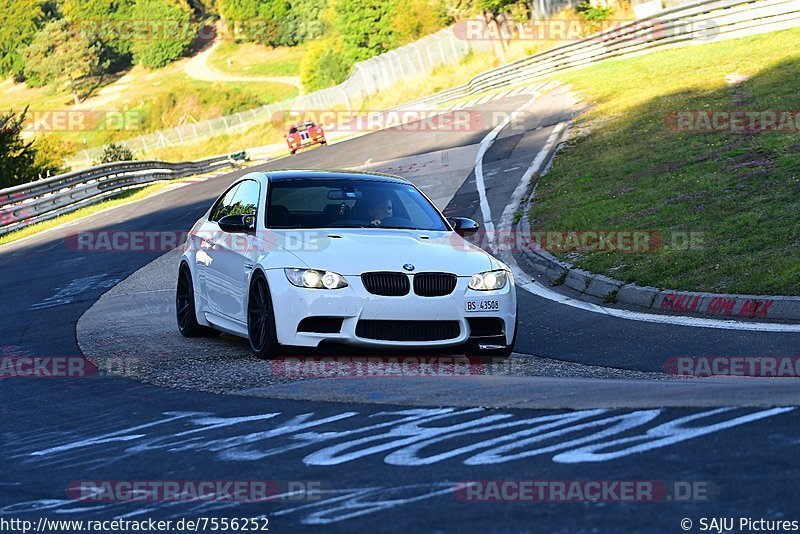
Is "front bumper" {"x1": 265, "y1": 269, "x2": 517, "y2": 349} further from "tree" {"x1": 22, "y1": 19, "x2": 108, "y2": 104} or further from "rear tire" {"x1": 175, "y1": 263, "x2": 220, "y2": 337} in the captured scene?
"tree" {"x1": 22, "y1": 19, "x2": 108, "y2": 104}

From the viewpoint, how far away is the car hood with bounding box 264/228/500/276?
9.20m

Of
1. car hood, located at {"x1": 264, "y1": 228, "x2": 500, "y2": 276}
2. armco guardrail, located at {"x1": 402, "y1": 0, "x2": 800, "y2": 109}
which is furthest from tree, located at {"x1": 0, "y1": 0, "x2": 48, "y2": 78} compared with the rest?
car hood, located at {"x1": 264, "y1": 228, "x2": 500, "y2": 276}

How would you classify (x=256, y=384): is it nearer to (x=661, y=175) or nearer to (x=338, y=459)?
(x=338, y=459)

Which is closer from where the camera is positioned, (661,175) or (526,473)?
(526,473)

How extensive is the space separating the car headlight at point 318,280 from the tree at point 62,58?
13282 centimetres

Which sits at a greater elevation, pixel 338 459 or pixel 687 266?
pixel 338 459

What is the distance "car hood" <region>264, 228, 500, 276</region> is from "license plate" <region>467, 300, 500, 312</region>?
236 mm

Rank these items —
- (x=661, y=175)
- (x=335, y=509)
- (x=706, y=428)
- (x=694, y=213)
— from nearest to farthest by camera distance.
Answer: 1. (x=335, y=509)
2. (x=706, y=428)
3. (x=694, y=213)
4. (x=661, y=175)

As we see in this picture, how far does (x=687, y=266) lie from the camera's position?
12.9 metres

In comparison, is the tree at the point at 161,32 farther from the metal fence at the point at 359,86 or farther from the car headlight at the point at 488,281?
the car headlight at the point at 488,281

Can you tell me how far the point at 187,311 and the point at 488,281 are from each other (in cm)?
337

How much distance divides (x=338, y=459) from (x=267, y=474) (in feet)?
1.17

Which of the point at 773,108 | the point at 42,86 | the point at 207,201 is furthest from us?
the point at 42,86

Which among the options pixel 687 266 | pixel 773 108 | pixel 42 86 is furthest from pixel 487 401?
pixel 42 86
